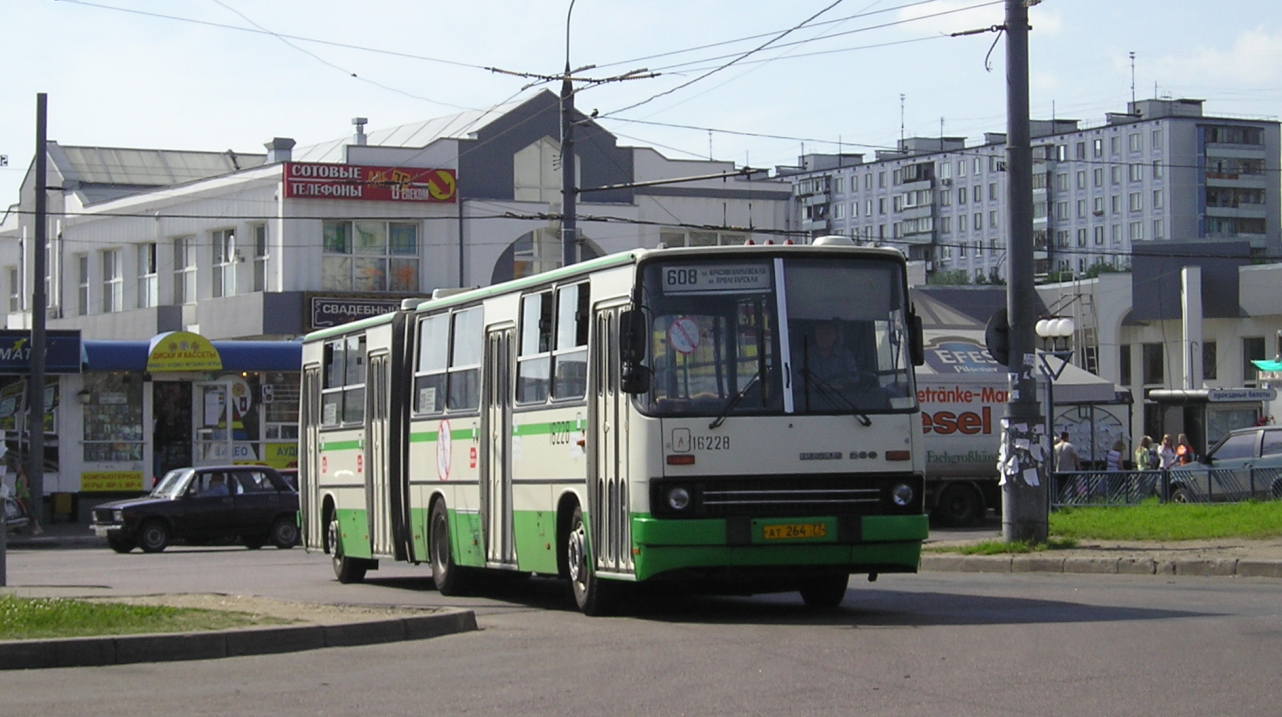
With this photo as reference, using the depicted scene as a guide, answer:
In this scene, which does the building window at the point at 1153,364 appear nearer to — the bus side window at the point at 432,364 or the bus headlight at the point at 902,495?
the bus side window at the point at 432,364

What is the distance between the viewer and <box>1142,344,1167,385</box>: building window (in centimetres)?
6831

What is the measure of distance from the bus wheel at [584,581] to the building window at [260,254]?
40.9 metres

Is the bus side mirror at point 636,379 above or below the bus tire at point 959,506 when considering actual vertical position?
above

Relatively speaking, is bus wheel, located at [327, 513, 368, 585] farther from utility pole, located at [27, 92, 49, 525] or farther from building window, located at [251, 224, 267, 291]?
building window, located at [251, 224, 267, 291]

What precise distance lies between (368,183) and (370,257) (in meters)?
2.40

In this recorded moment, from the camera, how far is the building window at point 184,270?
56.8m

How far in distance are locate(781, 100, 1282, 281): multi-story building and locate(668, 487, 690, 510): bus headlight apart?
98985 mm

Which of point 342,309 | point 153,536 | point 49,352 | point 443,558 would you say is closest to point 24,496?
point 49,352

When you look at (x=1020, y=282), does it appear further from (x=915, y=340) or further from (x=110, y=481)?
(x=110, y=481)

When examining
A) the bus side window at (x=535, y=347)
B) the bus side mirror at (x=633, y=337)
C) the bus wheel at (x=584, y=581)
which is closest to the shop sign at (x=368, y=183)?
the bus side window at (x=535, y=347)

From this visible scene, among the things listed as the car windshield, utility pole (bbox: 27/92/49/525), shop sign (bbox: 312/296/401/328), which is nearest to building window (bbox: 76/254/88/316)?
shop sign (bbox: 312/296/401/328)

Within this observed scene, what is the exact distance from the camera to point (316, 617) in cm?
1274

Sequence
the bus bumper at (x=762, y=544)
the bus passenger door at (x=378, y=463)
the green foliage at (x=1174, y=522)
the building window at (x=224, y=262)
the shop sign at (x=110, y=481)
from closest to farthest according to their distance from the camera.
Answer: the bus bumper at (x=762, y=544) → the bus passenger door at (x=378, y=463) → the green foliage at (x=1174, y=522) → the shop sign at (x=110, y=481) → the building window at (x=224, y=262)

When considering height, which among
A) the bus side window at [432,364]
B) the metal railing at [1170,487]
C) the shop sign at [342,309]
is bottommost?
the metal railing at [1170,487]
